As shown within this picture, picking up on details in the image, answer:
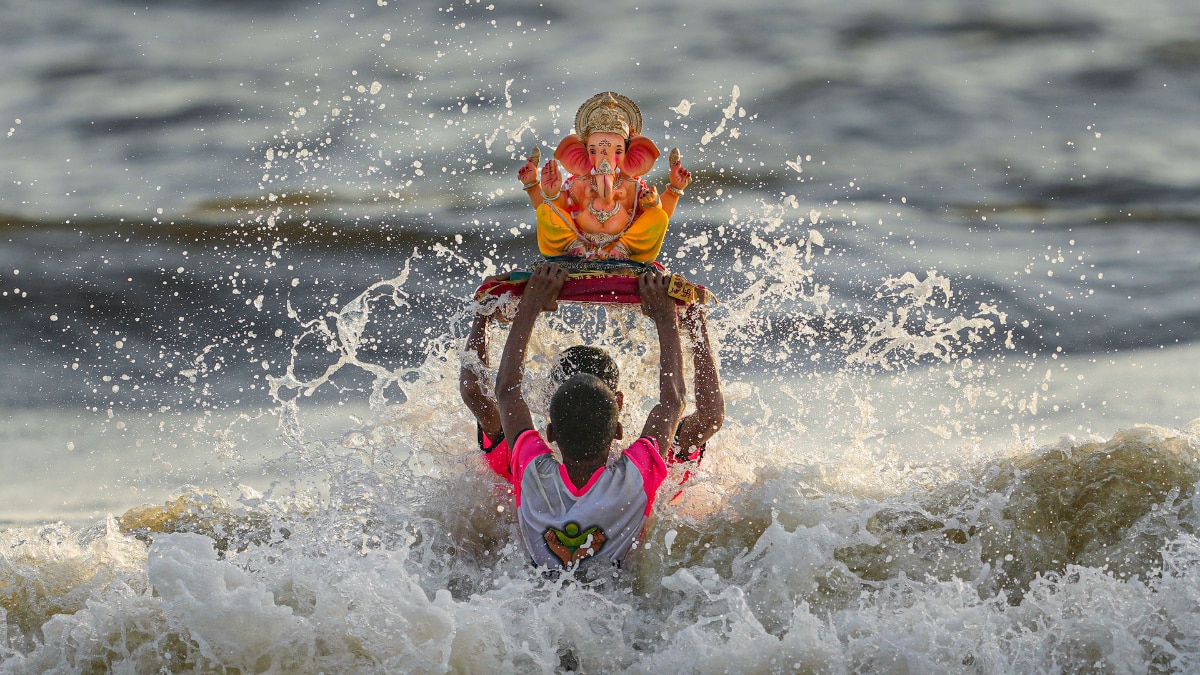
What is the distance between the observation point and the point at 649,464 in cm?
397

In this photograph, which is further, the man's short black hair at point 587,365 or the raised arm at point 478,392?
the raised arm at point 478,392

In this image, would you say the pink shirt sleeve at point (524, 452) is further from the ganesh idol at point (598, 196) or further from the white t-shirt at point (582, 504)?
the ganesh idol at point (598, 196)

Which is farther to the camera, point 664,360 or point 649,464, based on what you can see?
point 664,360

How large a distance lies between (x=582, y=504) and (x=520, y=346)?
64cm

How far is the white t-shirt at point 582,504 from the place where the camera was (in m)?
3.87

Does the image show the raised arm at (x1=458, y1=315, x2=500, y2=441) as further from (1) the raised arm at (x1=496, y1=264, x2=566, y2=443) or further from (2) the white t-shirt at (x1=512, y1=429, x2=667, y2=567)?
(2) the white t-shirt at (x1=512, y1=429, x2=667, y2=567)

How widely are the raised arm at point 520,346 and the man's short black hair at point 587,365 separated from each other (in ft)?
0.52

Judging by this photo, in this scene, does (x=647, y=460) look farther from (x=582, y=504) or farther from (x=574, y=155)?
(x=574, y=155)

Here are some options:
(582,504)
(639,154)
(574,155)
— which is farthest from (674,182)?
(582,504)

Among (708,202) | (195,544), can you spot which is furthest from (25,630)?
(708,202)

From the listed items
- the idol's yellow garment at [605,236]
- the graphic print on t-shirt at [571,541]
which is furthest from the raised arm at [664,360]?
the graphic print on t-shirt at [571,541]

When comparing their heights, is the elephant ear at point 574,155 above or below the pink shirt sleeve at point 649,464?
above

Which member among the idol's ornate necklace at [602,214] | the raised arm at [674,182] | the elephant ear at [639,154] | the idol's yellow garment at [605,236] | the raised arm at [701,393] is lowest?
the raised arm at [701,393]

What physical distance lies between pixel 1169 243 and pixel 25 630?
6.86m
